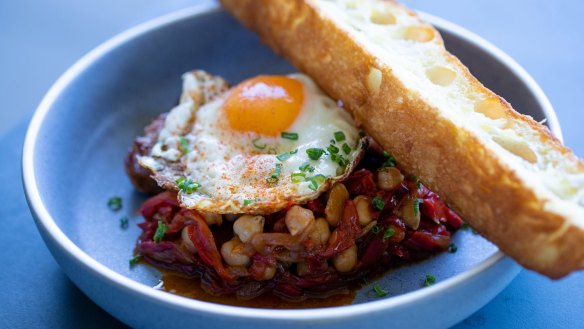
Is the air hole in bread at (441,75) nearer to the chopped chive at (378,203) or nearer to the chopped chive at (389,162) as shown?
the chopped chive at (389,162)

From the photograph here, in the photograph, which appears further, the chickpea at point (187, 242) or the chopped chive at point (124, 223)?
the chopped chive at point (124, 223)

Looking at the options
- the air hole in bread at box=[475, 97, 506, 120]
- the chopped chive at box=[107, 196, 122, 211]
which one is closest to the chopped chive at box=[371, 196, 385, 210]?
the air hole in bread at box=[475, 97, 506, 120]

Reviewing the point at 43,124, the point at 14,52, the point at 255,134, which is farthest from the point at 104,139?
the point at 14,52

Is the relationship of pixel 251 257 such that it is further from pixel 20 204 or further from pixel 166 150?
pixel 20 204

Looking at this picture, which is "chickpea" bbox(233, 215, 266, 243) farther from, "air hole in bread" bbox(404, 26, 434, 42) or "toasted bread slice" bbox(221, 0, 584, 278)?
"air hole in bread" bbox(404, 26, 434, 42)

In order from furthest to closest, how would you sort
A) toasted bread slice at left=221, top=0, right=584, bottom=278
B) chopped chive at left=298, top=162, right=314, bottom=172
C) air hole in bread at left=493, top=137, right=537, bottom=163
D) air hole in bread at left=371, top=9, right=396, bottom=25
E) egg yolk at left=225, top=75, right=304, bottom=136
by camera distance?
air hole in bread at left=371, top=9, right=396, bottom=25, egg yolk at left=225, top=75, right=304, bottom=136, chopped chive at left=298, top=162, right=314, bottom=172, air hole in bread at left=493, top=137, right=537, bottom=163, toasted bread slice at left=221, top=0, right=584, bottom=278

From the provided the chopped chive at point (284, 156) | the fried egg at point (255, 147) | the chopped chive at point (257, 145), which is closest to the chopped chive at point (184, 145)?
the fried egg at point (255, 147)

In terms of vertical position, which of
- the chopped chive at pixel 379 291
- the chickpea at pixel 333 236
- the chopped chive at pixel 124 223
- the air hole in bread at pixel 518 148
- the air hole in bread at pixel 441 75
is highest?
the air hole in bread at pixel 441 75
